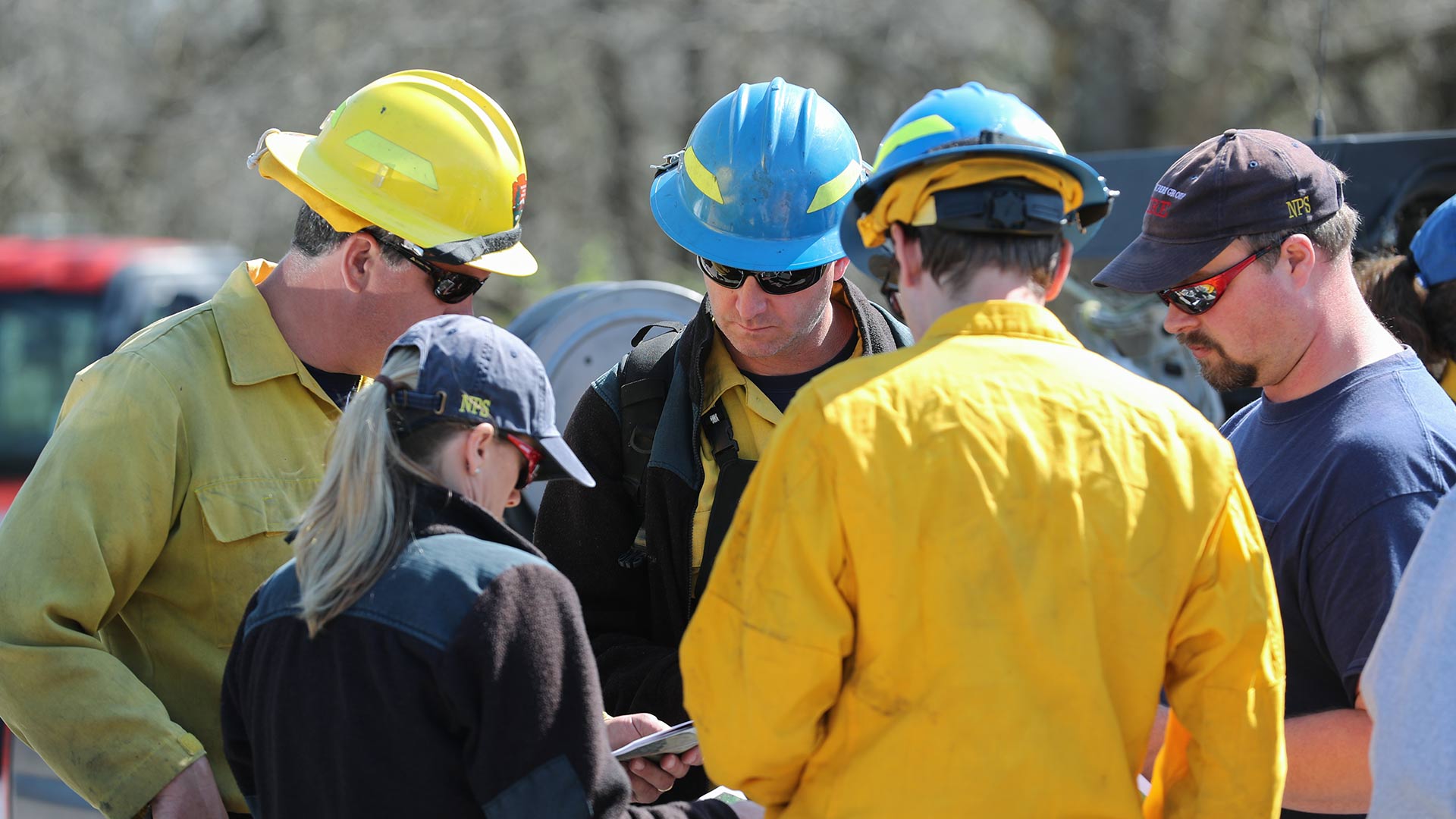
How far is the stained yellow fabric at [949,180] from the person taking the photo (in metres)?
1.83

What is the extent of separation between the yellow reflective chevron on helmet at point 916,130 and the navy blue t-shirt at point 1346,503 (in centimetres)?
97

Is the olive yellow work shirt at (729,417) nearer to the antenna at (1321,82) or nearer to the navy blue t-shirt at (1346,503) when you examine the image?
the navy blue t-shirt at (1346,503)

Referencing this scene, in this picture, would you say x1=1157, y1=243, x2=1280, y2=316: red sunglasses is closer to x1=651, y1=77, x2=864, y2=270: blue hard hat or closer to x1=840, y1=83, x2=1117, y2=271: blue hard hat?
x1=840, y1=83, x2=1117, y2=271: blue hard hat

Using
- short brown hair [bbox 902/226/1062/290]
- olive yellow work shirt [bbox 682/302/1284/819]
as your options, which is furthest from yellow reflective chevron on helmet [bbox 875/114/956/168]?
olive yellow work shirt [bbox 682/302/1284/819]

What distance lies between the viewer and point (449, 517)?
195 centimetres

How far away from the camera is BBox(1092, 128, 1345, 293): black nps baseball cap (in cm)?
242

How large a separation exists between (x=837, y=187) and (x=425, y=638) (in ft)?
4.75

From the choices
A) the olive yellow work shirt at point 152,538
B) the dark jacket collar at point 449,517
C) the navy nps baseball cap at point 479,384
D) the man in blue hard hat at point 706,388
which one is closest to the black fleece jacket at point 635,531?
the man in blue hard hat at point 706,388

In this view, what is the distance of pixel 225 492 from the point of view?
7.93ft

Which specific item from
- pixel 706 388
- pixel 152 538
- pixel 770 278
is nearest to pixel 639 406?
pixel 706 388

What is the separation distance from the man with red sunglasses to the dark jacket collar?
1.32m

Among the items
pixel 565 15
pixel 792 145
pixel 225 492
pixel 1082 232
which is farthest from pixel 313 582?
pixel 565 15

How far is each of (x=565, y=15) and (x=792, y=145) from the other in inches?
431

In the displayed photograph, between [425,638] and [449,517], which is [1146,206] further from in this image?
[425,638]
